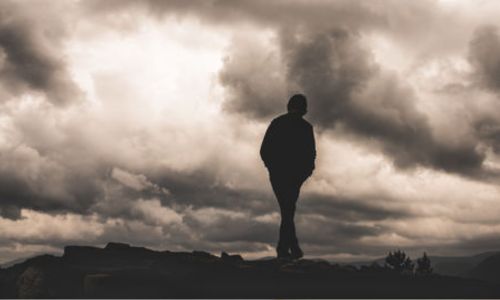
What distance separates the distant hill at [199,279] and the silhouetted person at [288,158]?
119 centimetres

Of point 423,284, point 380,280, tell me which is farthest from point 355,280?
point 423,284

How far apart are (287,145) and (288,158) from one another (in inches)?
13.4

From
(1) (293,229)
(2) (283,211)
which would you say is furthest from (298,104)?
(1) (293,229)

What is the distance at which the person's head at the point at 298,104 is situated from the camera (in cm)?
1477

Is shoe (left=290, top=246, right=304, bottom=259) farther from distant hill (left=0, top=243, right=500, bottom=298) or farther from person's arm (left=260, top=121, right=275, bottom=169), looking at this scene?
person's arm (left=260, top=121, right=275, bottom=169)

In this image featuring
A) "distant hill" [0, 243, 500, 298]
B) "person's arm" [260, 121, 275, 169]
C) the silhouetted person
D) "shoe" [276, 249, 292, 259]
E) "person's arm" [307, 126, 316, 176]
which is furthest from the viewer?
"person's arm" [307, 126, 316, 176]

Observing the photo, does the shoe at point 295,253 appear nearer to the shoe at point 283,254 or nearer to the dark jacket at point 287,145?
the shoe at point 283,254

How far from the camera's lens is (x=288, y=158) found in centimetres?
1496

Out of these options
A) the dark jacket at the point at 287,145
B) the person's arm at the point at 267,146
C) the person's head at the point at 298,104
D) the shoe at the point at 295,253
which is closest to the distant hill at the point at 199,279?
the shoe at the point at 295,253

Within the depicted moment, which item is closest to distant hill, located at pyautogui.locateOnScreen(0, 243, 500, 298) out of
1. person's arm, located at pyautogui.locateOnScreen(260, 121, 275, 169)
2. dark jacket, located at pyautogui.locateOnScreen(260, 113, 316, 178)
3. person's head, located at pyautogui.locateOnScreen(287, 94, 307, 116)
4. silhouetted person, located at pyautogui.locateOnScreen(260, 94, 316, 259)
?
silhouetted person, located at pyautogui.locateOnScreen(260, 94, 316, 259)

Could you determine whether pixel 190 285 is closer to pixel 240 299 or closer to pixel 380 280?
pixel 240 299

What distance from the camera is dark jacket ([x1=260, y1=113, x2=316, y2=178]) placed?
48.9 ft

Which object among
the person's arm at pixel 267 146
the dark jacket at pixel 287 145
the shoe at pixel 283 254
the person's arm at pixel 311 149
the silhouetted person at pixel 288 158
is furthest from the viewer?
the person's arm at pixel 311 149

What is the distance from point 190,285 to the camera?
12.1 metres
